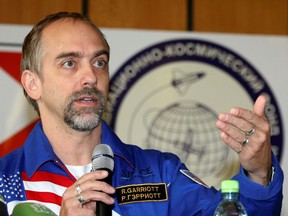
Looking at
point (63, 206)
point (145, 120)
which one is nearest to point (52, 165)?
point (63, 206)

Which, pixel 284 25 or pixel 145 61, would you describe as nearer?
pixel 145 61

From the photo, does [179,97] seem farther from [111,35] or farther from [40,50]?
[40,50]

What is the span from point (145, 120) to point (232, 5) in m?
0.96

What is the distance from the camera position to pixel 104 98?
2.61m

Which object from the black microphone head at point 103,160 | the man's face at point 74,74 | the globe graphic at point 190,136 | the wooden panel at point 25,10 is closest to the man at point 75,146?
the man's face at point 74,74

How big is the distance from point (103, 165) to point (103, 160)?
0.08ft

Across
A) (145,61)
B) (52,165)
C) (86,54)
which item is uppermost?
(145,61)

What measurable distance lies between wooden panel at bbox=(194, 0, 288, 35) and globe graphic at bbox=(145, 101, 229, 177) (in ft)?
1.87

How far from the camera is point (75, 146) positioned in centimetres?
271

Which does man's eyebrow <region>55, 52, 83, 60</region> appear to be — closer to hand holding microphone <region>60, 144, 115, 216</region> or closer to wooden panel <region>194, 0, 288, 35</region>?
hand holding microphone <region>60, 144, 115, 216</region>

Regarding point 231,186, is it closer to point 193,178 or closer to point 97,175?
A: point 97,175

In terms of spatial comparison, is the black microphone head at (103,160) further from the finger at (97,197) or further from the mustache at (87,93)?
the mustache at (87,93)

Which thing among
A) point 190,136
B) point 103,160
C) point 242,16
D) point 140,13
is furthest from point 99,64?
point 242,16

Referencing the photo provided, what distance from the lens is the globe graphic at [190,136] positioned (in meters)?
4.00
